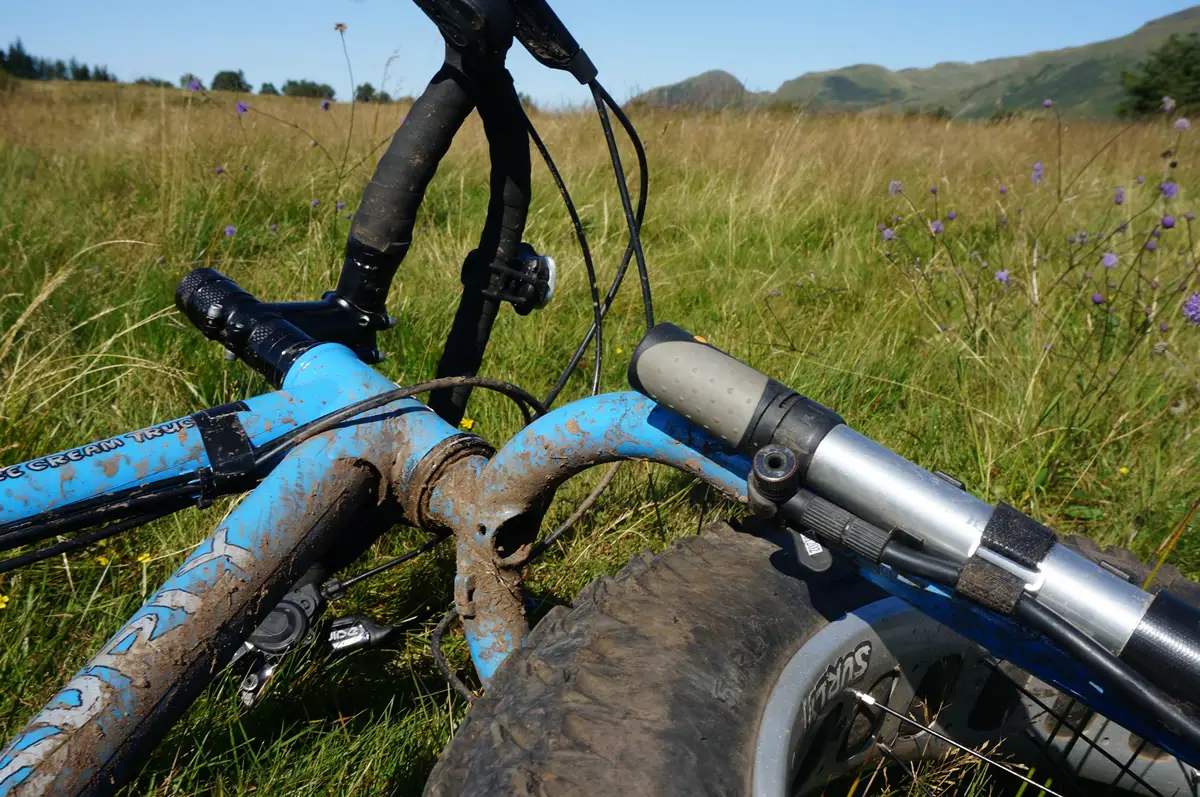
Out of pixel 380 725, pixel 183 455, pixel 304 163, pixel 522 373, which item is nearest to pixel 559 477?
pixel 183 455

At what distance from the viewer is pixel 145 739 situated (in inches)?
40.4

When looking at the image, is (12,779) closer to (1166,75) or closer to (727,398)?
(727,398)

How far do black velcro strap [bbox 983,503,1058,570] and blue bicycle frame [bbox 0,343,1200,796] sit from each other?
0.36 ft

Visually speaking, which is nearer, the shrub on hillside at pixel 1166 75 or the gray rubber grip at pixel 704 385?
the gray rubber grip at pixel 704 385

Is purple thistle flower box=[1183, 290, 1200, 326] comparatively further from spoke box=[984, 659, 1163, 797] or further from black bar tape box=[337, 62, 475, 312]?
black bar tape box=[337, 62, 475, 312]

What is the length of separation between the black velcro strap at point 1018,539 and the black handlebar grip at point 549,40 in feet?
2.82

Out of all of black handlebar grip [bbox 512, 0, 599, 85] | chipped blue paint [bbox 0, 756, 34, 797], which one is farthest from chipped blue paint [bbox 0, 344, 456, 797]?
black handlebar grip [bbox 512, 0, 599, 85]

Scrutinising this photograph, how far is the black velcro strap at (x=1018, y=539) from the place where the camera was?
2.61 feet

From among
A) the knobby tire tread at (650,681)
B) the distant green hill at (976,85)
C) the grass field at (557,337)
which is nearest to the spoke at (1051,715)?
the knobby tire tread at (650,681)

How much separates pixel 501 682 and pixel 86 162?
485cm

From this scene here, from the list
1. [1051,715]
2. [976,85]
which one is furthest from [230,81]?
[976,85]

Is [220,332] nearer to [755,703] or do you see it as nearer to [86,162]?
[755,703]

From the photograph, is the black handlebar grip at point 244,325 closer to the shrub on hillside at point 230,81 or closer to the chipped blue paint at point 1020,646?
the chipped blue paint at point 1020,646

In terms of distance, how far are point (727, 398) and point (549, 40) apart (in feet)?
2.10
